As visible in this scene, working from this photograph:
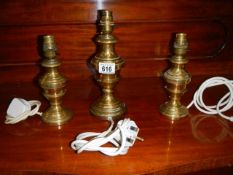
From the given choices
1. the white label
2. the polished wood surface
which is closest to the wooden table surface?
the polished wood surface

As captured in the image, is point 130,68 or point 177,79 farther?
point 130,68

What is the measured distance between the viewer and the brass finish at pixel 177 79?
0.55m

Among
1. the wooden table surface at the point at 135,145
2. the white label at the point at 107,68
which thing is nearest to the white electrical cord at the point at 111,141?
the wooden table surface at the point at 135,145

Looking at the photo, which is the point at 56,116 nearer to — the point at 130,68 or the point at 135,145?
the point at 135,145

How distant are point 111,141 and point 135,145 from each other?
5cm

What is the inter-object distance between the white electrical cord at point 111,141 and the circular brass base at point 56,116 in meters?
0.09

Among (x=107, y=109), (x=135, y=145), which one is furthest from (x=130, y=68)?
(x=135, y=145)

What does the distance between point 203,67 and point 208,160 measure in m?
0.42

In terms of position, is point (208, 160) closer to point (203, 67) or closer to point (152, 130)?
point (152, 130)

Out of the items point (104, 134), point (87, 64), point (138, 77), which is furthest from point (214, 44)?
point (104, 134)

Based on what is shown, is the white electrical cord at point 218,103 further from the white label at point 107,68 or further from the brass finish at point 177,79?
the white label at point 107,68

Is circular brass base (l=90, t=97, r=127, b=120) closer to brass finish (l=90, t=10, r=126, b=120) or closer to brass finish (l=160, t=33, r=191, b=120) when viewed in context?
brass finish (l=90, t=10, r=126, b=120)

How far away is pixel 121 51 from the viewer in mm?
790

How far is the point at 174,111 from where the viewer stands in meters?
0.61
